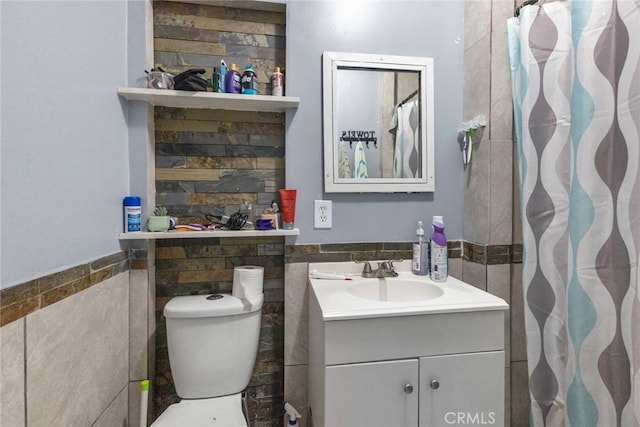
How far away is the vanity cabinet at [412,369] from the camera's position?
976mm

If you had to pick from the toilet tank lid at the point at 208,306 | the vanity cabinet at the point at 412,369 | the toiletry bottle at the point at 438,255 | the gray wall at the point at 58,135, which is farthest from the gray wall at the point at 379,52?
the gray wall at the point at 58,135

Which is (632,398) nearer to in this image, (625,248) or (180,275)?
(625,248)

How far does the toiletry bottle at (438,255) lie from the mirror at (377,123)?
21cm

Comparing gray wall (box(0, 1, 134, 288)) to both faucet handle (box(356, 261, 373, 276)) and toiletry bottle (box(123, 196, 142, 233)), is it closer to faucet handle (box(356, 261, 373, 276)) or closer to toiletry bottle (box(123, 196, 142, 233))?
toiletry bottle (box(123, 196, 142, 233))

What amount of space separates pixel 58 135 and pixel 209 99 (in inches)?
23.0

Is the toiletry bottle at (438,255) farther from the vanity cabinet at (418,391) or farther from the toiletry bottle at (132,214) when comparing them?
the toiletry bottle at (132,214)

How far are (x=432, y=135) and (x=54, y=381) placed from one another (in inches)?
61.4

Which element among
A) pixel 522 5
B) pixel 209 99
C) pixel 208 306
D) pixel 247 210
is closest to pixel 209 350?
pixel 208 306

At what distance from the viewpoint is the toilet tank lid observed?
1193 millimetres

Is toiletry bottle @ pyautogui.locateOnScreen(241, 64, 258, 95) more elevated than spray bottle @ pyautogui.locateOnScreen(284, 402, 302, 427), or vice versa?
toiletry bottle @ pyautogui.locateOnScreen(241, 64, 258, 95)

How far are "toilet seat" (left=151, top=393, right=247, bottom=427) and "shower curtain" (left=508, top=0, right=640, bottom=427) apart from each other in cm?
111

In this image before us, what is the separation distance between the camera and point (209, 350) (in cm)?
122

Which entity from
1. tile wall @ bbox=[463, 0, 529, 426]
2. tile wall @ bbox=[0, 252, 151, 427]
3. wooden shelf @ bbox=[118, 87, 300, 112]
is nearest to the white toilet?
tile wall @ bbox=[0, 252, 151, 427]

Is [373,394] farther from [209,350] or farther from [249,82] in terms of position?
[249,82]
